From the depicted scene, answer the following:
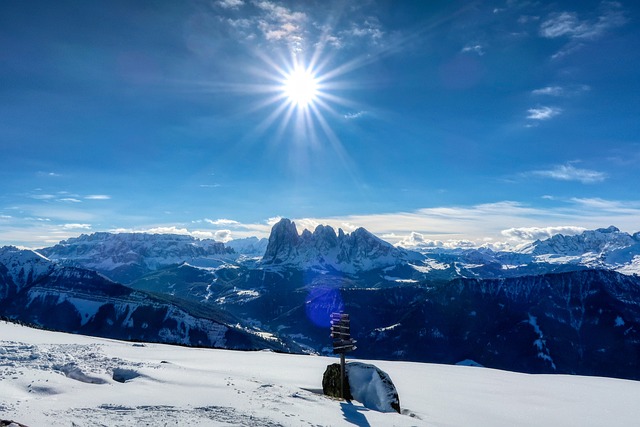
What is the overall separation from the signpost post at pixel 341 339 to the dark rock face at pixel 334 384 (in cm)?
43

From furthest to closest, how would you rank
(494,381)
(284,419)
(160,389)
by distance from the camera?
1. (494,381)
2. (160,389)
3. (284,419)

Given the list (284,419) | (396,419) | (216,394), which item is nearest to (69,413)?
(216,394)

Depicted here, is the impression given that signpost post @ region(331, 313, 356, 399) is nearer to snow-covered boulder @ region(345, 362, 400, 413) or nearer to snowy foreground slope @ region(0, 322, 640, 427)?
snow-covered boulder @ region(345, 362, 400, 413)

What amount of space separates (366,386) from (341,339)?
3.51 m

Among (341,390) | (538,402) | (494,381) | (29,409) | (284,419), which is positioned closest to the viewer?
(29,409)

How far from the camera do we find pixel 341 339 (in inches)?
1174

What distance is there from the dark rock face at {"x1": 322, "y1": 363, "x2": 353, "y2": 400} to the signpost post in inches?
16.9

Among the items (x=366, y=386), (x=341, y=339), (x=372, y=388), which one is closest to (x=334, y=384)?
(x=366, y=386)

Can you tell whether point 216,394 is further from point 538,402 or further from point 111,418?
point 538,402

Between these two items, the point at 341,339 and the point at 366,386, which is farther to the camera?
the point at 341,339

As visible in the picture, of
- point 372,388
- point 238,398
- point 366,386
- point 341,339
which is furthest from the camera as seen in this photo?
point 341,339

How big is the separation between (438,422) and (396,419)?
2585 millimetres

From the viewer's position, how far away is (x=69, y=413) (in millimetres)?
16750

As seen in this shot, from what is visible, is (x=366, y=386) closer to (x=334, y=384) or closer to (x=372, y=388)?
(x=372, y=388)
